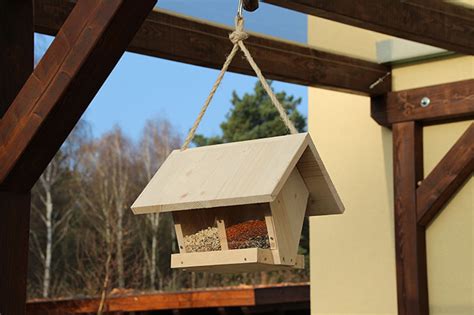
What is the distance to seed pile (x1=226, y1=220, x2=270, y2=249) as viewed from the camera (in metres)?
2.69

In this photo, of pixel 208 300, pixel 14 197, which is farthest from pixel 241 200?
pixel 208 300

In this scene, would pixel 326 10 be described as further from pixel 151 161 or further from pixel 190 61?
pixel 151 161

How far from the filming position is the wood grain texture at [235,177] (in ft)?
8.44

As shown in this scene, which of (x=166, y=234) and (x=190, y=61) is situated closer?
(x=190, y=61)

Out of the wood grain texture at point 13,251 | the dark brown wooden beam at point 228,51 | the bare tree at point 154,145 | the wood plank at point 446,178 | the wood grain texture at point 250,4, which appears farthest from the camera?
the bare tree at point 154,145

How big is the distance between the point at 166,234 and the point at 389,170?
55.5 ft

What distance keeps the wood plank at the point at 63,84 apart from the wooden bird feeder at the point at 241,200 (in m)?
0.35

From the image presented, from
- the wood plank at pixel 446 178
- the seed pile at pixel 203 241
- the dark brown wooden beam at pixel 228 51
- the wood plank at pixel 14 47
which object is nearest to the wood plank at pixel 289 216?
the seed pile at pixel 203 241

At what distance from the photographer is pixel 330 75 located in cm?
503

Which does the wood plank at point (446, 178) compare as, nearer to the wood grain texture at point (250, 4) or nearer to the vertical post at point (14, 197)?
the wood grain texture at point (250, 4)

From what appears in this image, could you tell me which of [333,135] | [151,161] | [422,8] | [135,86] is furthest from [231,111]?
[422,8]

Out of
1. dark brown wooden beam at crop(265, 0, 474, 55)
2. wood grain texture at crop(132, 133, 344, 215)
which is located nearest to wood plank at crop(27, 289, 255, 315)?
dark brown wooden beam at crop(265, 0, 474, 55)

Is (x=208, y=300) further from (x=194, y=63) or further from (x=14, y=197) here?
(x=14, y=197)

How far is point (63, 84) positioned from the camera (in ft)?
9.12
